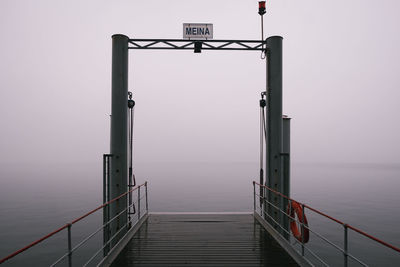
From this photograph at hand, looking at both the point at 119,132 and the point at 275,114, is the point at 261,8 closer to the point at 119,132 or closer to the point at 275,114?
the point at 275,114

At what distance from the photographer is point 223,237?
255 inches

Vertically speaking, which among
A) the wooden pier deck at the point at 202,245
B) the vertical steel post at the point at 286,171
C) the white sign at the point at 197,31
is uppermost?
the white sign at the point at 197,31

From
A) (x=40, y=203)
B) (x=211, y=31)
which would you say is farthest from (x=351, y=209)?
(x=40, y=203)

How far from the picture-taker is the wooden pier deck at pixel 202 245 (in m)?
5.02

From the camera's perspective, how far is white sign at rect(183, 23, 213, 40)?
25.5 feet

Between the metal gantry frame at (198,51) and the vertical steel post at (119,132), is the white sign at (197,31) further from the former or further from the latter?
the vertical steel post at (119,132)

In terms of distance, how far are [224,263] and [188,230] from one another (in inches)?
89.4

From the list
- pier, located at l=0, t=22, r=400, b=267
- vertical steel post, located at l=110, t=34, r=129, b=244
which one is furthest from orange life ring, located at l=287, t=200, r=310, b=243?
vertical steel post, located at l=110, t=34, r=129, b=244

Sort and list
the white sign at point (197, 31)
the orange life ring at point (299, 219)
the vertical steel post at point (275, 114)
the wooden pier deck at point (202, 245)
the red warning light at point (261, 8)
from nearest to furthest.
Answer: the wooden pier deck at point (202, 245) → the orange life ring at point (299, 219) → the vertical steel post at point (275, 114) → the white sign at point (197, 31) → the red warning light at point (261, 8)

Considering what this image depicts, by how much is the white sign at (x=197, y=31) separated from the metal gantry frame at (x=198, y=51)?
0.14m

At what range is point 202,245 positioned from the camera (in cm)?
593

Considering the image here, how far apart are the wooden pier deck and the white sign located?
5.52 m

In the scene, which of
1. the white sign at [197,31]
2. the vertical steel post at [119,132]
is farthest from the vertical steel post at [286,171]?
the vertical steel post at [119,132]

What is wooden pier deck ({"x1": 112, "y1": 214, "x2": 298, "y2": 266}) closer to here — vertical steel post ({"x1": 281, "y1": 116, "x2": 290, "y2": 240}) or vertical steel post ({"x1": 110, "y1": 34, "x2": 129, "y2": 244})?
vertical steel post ({"x1": 281, "y1": 116, "x2": 290, "y2": 240})
